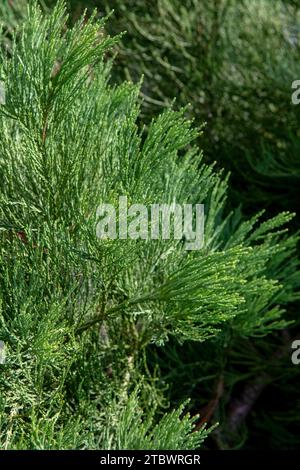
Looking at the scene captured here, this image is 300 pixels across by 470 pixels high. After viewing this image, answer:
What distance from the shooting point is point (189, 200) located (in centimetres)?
93

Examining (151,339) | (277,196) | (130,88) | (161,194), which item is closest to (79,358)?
(151,339)

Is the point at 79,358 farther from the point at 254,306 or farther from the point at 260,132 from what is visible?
the point at 260,132

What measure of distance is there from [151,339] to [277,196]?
0.57 metres
